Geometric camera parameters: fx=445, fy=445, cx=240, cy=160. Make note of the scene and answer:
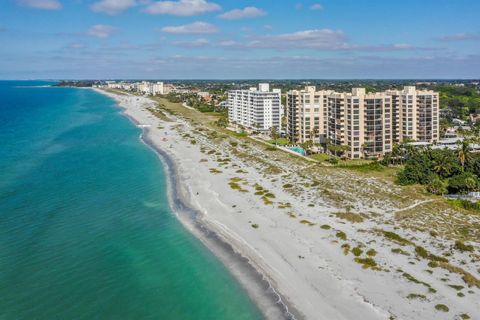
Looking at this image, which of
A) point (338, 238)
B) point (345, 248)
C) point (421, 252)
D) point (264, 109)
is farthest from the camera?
point (264, 109)

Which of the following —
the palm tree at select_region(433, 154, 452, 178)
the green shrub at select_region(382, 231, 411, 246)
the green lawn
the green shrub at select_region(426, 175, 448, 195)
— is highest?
the green lawn

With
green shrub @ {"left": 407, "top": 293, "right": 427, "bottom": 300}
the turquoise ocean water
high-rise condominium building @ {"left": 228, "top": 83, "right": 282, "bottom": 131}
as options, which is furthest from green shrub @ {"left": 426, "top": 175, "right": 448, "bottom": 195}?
high-rise condominium building @ {"left": 228, "top": 83, "right": 282, "bottom": 131}

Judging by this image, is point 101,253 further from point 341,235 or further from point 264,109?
point 264,109

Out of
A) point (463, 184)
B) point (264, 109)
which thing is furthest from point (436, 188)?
point (264, 109)

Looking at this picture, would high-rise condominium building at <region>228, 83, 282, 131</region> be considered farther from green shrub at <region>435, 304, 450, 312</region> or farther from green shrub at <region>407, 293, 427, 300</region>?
green shrub at <region>435, 304, 450, 312</region>

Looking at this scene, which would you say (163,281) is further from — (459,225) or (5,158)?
(5,158)

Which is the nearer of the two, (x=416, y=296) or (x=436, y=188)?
(x=416, y=296)
